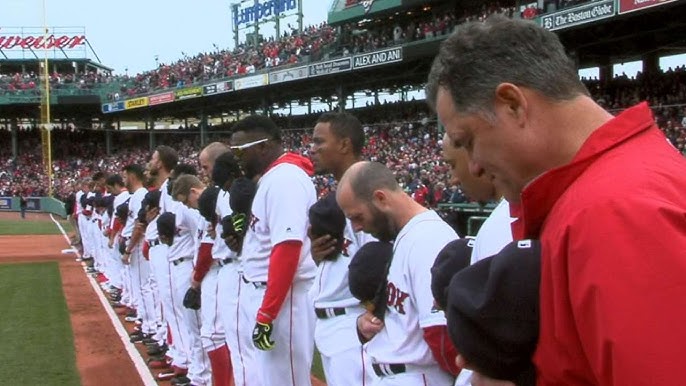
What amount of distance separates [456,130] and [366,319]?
1831 millimetres

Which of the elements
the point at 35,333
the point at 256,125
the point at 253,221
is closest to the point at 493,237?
the point at 253,221

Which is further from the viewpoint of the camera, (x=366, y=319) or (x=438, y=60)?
(x=366, y=319)

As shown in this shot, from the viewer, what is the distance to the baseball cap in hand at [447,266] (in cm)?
205

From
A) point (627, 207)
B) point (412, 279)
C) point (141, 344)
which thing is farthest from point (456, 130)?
point (141, 344)

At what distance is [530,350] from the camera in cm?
122

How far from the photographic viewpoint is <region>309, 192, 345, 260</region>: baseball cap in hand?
391 cm

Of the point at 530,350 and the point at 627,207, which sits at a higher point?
the point at 627,207

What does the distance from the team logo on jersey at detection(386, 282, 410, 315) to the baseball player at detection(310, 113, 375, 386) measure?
69 cm

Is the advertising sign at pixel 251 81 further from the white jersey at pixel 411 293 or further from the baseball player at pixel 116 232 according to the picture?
the white jersey at pixel 411 293

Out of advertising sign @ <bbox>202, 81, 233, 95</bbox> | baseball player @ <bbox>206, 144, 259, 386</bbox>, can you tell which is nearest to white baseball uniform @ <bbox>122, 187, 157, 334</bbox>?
baseball player @ <bbox>206, 144, 259, 386</bbox>

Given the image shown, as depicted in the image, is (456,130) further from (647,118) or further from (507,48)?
(647,118)

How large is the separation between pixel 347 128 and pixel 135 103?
131 feet

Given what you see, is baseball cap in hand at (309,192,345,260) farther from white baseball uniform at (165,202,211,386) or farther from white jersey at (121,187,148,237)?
white jersey at (121,187,148,237)

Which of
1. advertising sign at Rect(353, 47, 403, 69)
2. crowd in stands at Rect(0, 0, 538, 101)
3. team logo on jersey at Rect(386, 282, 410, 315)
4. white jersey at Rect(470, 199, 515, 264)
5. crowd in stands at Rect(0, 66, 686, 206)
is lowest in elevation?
team logo on jersey at Rect(386, 282, 410, 315)
